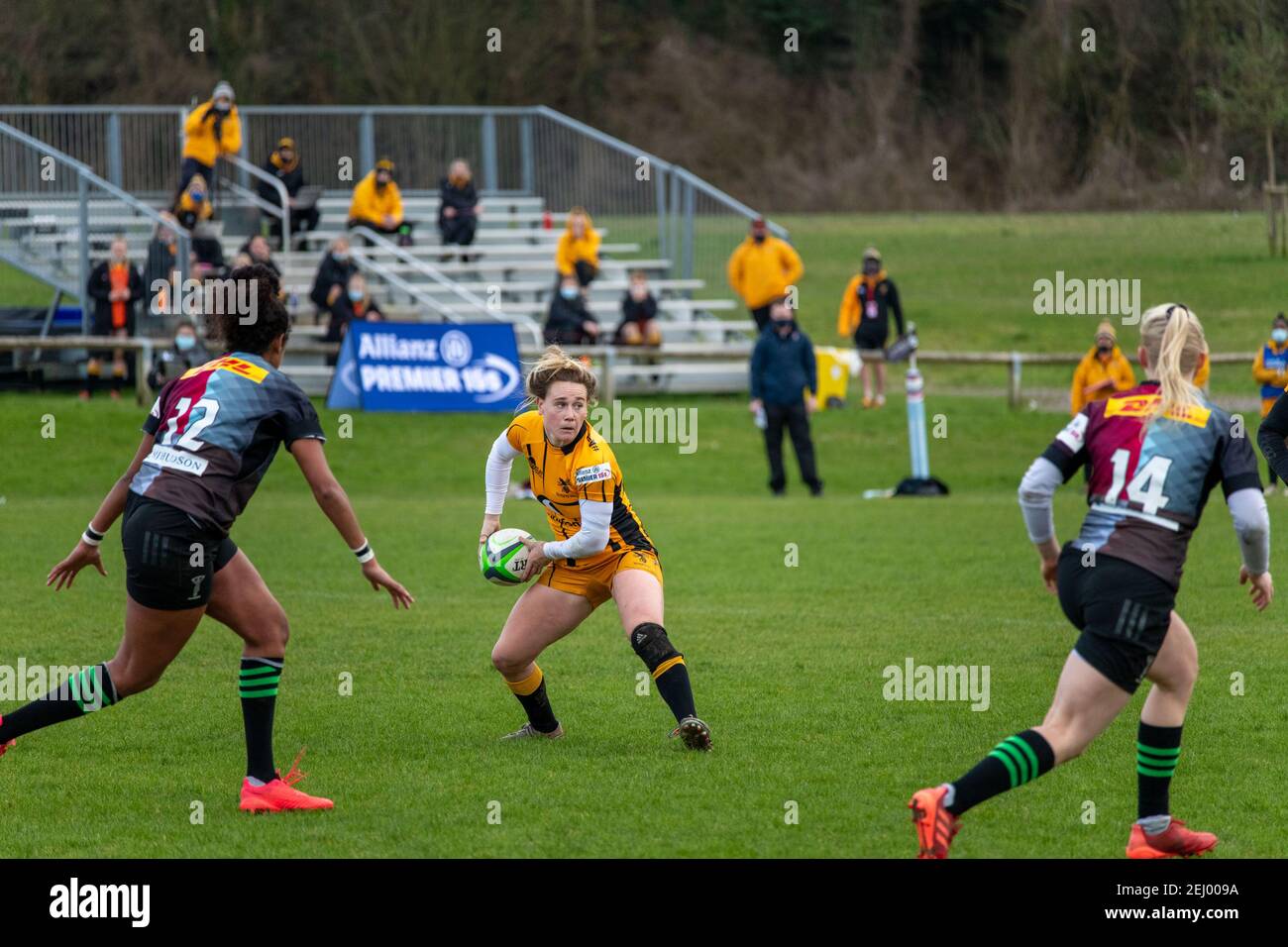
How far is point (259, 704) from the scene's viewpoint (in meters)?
6.34

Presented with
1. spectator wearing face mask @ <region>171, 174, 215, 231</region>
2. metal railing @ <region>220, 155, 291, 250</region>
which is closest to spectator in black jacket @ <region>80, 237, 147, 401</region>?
spectator wearing face mask @ <region>171, 174, 215, 231</region>

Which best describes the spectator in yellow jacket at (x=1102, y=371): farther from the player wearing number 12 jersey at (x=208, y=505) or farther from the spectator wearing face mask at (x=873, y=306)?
the player wearing number 12 jersey at (x=208, y=505)

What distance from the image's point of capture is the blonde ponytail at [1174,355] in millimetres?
5402

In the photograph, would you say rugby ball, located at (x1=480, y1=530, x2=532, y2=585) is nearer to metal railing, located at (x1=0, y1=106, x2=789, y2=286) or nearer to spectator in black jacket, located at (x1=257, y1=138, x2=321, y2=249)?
metal railing, located at (x1=0, y1=106, x2=789, y2=286)

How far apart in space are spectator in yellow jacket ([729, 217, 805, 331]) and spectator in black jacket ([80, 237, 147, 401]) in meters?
7.87

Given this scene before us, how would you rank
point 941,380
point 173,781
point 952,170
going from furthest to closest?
point 952,170
point 941,380
point 173,781

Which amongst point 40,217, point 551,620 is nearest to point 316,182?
point 40,217

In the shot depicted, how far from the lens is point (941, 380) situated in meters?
26.8

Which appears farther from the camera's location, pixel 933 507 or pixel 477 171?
pixel 477 171

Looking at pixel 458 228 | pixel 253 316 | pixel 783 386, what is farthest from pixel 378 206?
pixel 253 316

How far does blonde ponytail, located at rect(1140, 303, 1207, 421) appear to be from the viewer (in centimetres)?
540

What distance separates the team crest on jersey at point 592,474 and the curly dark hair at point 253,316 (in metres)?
1.37

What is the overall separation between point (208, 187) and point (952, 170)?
75.0 feet

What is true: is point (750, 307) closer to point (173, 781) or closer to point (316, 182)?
point (316, 182)
